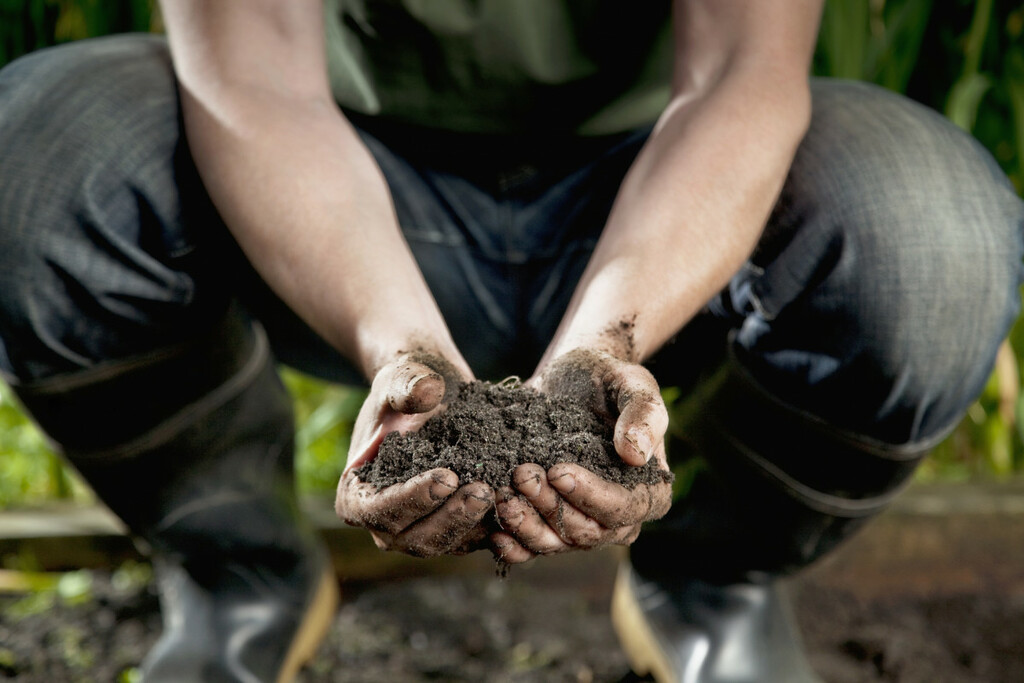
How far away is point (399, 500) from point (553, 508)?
111 millimetres

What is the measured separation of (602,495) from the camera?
1.86ft

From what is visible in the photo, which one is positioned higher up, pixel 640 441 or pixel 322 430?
pixel 640 441

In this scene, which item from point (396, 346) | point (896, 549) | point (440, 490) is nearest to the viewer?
point (440, 490)

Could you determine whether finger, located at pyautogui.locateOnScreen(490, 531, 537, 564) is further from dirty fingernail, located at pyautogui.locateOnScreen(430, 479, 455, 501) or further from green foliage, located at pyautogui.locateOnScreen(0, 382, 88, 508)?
green foliage, located at pyautogui.locateOnScreen(0, 382, 88, 508)

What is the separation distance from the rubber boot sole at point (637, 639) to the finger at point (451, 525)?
20.9 inches

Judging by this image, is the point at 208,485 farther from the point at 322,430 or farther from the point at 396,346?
the point at 322,430

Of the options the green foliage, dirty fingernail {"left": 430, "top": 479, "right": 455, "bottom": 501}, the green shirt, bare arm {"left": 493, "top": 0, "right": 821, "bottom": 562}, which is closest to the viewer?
dirty fingernail {"left": 430, "top": 479, "right": 455, "bottom": 501}

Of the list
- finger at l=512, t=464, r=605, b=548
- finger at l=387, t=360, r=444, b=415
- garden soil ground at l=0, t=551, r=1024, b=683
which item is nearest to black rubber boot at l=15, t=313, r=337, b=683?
garden soil ground at l=0, t=551, r=1024, b=683

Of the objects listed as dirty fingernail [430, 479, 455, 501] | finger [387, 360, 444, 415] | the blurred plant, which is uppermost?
finger [387, 360, 444, 415]

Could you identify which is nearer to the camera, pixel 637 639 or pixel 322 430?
pixel 637 639

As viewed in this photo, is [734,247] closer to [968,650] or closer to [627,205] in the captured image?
[627,205]

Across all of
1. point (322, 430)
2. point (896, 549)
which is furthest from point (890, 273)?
point (322, 430)

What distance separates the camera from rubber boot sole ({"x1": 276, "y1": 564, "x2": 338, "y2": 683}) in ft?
3.38

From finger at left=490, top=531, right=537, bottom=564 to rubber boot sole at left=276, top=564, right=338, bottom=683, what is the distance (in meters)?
0.57
